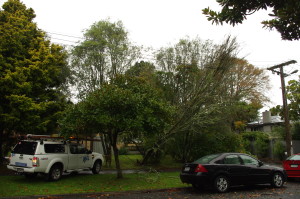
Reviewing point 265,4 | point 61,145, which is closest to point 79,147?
point 61,145

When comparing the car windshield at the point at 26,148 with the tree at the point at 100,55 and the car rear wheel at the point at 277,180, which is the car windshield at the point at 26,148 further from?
the car rear wheel at the point at 277,180

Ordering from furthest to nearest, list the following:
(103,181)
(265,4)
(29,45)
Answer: (29,45), (103,181), (265,4)

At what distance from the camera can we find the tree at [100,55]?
17.4 meters

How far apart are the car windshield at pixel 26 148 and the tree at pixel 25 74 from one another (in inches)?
57.5

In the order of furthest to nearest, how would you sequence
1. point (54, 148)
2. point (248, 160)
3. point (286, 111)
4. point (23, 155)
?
1. point (286, 111)
2. point (54, 148)
3. point (23, 155)
4. point (248, 160)

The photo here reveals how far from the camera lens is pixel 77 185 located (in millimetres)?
10891

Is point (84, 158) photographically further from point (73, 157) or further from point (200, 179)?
point (200, 179)

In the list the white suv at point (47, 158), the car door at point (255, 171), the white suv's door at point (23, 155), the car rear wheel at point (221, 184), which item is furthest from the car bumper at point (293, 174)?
the white suv's door at point (23, 155)

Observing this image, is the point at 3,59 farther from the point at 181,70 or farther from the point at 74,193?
the point at 181,70

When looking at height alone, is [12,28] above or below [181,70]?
above

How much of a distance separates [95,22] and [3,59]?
6.99 meters

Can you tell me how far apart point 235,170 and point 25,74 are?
10328 millimetres

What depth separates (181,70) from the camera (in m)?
17.6

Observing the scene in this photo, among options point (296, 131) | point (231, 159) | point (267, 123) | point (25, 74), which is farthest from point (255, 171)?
point (267, 123)
